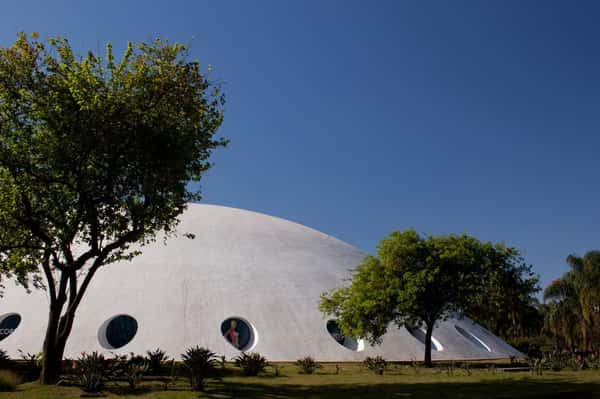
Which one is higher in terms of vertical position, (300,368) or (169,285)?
(169,285)

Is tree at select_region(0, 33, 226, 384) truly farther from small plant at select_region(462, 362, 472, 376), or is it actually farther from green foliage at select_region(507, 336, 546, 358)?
green foliage at select_region(507, 336, 546, 358)

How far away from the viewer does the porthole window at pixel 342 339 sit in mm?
30273

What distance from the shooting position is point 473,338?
115ft

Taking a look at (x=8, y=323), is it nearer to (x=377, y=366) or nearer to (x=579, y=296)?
(x=377, y=366)

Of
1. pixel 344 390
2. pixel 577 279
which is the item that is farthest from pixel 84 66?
pixel 577 279

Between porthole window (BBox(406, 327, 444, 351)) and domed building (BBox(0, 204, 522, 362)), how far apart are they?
90 mm

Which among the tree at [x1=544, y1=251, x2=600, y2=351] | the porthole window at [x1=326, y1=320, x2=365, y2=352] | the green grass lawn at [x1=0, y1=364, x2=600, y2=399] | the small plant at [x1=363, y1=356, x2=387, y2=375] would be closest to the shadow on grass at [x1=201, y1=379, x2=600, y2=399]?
the green grass lawn at [x1=0, y1=364, x2=600, y2=399]

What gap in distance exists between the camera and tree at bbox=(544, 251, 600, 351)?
143 ft

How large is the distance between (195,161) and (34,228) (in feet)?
20.8

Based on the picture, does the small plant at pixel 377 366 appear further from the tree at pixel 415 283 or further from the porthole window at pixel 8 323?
the porthole window at pixel 8 323

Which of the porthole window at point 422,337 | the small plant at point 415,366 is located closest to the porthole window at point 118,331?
the small plant at point 415,366

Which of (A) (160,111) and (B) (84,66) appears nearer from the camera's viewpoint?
(B) (84,66)

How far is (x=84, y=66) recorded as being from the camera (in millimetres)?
15789

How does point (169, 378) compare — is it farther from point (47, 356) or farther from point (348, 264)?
point (348, 264)
